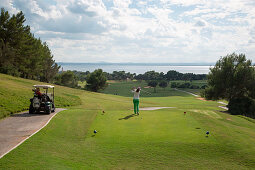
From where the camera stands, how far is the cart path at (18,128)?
1107 cm

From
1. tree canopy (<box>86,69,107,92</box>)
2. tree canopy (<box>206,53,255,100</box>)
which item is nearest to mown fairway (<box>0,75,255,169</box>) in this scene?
tree canopy (<box>206,53,255,100</box>)

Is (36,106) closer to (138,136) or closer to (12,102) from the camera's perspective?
(12,102)

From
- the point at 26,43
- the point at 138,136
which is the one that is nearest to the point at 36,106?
the point at 138,136

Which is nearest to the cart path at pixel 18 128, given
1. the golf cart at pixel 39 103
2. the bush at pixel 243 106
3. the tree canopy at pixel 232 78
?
the golf cart at pixel 39 103

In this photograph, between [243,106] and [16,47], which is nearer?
[243,106]

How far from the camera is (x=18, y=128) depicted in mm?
14312

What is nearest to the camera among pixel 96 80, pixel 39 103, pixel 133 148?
pixel 133 148

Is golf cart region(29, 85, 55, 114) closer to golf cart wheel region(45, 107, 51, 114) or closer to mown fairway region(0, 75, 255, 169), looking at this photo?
golf cart wheel region(45, 107, 51, 114)

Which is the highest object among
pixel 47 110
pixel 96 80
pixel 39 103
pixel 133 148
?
pixel 96 80

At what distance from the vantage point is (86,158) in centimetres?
1012

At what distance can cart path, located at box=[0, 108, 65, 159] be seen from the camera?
11.1 metres

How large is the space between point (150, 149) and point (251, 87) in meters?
39.1

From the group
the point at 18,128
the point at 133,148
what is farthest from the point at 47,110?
the point at 133,148

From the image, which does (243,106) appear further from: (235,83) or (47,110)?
(47,110)
